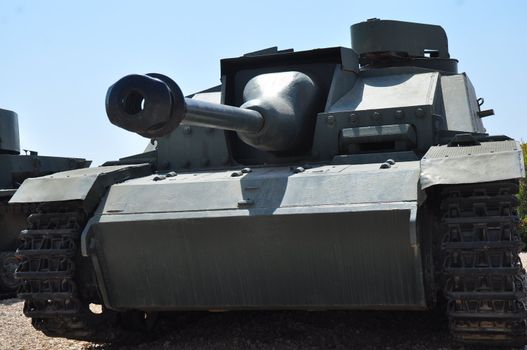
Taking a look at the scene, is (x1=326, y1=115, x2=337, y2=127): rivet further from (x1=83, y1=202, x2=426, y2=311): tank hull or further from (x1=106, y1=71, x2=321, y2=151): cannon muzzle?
(x1=83, y1=202, x2=426, y2=311): tank hull

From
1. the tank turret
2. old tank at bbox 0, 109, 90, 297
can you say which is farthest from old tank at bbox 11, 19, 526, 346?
the tank turret

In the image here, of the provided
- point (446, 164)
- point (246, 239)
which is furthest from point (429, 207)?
point (246, 239)

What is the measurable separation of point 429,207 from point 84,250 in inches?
113

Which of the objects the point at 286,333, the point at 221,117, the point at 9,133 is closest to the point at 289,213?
the point at 221,117

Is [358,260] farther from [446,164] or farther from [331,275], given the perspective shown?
[446,164]

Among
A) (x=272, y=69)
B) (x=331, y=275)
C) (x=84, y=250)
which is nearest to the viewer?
(x=331, y=275)

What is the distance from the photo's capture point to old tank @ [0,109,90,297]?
41.7 feet

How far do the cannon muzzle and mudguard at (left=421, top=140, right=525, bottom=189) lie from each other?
4.84ft

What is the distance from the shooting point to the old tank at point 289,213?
5887mm

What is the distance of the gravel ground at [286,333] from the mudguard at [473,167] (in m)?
1.58

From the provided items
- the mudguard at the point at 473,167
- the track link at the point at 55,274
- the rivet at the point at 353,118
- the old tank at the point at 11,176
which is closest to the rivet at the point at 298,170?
the rivet at the point at 353,118

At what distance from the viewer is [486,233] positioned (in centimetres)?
589

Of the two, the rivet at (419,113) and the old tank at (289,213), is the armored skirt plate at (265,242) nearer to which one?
the old tank at (289,213)

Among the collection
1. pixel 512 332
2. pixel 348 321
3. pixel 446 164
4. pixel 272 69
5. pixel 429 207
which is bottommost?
pixel 348 321
